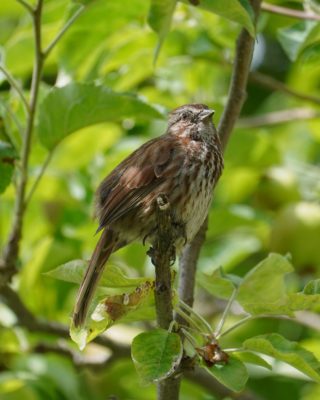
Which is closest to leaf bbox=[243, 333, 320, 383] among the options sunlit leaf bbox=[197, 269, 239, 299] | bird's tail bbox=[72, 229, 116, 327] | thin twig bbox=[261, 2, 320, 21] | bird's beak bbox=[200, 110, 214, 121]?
sunlit leaf bbox=[197, 269, 239, 299]

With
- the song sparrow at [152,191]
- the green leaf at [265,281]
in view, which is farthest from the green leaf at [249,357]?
the song sparrow at [152,191]

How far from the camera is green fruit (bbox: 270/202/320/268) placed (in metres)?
5.13

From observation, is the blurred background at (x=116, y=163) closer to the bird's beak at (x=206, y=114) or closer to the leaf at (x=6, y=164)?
the leaf at (x=6, y=164)

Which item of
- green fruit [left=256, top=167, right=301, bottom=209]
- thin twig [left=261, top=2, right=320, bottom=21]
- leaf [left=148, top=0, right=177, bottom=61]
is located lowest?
green fruit [left=256, top=167, right=301, bottom=209]

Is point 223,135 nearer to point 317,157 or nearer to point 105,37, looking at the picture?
point 105,37

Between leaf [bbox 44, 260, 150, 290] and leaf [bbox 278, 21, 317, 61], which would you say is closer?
leaf [bbox 44, 260, 150, 290]

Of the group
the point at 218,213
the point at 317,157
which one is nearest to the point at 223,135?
the point at 218,213

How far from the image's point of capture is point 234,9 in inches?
132

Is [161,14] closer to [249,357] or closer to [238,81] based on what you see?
[238,81]

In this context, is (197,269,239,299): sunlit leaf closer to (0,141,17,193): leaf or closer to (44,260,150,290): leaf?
(44,260,150,290): leaf

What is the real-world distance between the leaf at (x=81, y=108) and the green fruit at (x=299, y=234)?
4.12ft

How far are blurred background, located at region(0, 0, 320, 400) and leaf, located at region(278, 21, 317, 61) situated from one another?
0.39 metres

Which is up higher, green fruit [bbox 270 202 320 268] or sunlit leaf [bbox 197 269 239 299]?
sunlit leaf [bbox 197 269 239 299]

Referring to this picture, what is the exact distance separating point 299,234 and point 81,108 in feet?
5.00
